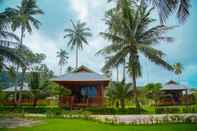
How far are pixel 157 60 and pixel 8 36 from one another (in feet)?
40.3

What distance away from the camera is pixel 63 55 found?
81.2 meters

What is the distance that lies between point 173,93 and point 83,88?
17.8 metres

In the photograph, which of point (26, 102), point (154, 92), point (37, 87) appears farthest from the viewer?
point (154, 92)

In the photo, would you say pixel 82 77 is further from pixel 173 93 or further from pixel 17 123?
pixel 173 93

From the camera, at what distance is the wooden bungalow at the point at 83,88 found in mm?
27641

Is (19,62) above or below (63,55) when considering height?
below

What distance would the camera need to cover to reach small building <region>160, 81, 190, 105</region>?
40.0 meters

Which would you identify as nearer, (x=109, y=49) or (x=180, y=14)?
(x=180, y=14)

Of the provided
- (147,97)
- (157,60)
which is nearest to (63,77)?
(157,60)

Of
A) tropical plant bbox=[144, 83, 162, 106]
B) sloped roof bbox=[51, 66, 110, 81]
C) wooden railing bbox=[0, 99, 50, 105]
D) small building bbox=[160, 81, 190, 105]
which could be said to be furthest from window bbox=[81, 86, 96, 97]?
small building bbox=[160, 81, 190, 105]

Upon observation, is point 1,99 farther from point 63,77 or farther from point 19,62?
point 19,62

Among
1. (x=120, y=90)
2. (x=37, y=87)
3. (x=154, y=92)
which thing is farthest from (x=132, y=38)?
(x=154, y=92)

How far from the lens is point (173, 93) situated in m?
42.9

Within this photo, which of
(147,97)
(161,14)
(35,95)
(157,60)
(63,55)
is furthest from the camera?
(63,55)
